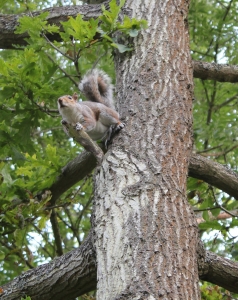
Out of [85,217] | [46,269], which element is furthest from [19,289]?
[85,217]

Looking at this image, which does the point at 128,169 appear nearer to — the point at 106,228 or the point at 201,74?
the point at 106,228

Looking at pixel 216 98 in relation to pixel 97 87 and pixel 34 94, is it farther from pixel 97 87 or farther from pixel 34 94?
pixel 34 94

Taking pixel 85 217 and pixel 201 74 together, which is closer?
pixel 201 74

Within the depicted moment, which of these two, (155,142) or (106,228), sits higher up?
(155,142)

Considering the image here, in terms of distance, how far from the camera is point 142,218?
7.65 feet

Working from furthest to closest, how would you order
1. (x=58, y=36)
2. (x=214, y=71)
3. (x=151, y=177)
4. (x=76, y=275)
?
1. (x=58, y=36)
2. (x=214, y=71)
3. (x=76, y=275)
4. (x=151, y=177)

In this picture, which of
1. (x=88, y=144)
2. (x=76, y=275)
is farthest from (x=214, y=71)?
(x=76, y=275)

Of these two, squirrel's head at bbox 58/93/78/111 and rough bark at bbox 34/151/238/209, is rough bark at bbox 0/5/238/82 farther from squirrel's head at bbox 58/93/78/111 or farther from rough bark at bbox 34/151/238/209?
rough bark at bbox 34/151/238/209

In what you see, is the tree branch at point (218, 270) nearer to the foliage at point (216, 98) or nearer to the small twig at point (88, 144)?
the small twig at point (88, 144)

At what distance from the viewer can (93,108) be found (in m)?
3.67

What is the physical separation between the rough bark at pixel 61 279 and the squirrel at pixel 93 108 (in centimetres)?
75

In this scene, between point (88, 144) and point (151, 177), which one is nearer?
point (151, 177)

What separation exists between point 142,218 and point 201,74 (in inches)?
61.4

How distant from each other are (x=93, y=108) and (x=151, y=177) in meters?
1.22
